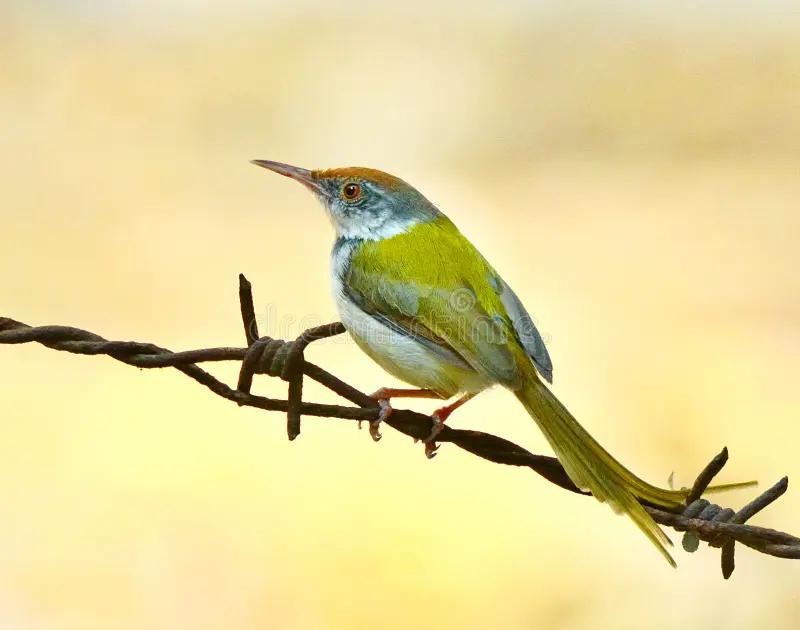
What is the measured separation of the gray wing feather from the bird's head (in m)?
0.58

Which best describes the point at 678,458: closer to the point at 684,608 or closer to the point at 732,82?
the point at 684,608

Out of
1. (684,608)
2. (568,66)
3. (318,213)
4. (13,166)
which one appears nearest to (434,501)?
(684,608)

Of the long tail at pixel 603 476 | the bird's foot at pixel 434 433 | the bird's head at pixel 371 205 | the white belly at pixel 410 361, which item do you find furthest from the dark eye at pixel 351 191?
the long tail at pixel 603 476

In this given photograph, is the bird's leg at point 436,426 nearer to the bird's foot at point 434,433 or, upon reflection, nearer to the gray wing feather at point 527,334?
the bird's foot at point 434,433

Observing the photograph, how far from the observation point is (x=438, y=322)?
3787mm

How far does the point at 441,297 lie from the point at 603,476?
105 centimetres

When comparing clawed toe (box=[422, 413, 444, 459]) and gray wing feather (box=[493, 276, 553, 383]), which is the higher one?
gray wing feather (box=[493, 276, 553, 383])

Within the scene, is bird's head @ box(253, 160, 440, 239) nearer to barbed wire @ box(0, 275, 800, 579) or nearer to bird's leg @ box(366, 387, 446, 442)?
bird's leg @ box(366, 387, 446, 442)

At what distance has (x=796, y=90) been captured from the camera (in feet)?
39.4

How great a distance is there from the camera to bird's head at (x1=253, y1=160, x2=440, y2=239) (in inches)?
176

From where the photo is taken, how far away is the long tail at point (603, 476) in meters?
2.98

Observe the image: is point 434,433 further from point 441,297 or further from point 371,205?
point 371,205

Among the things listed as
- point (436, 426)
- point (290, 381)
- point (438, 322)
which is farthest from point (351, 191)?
point (290, 381)

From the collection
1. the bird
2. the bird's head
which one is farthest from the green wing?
the bird's head
